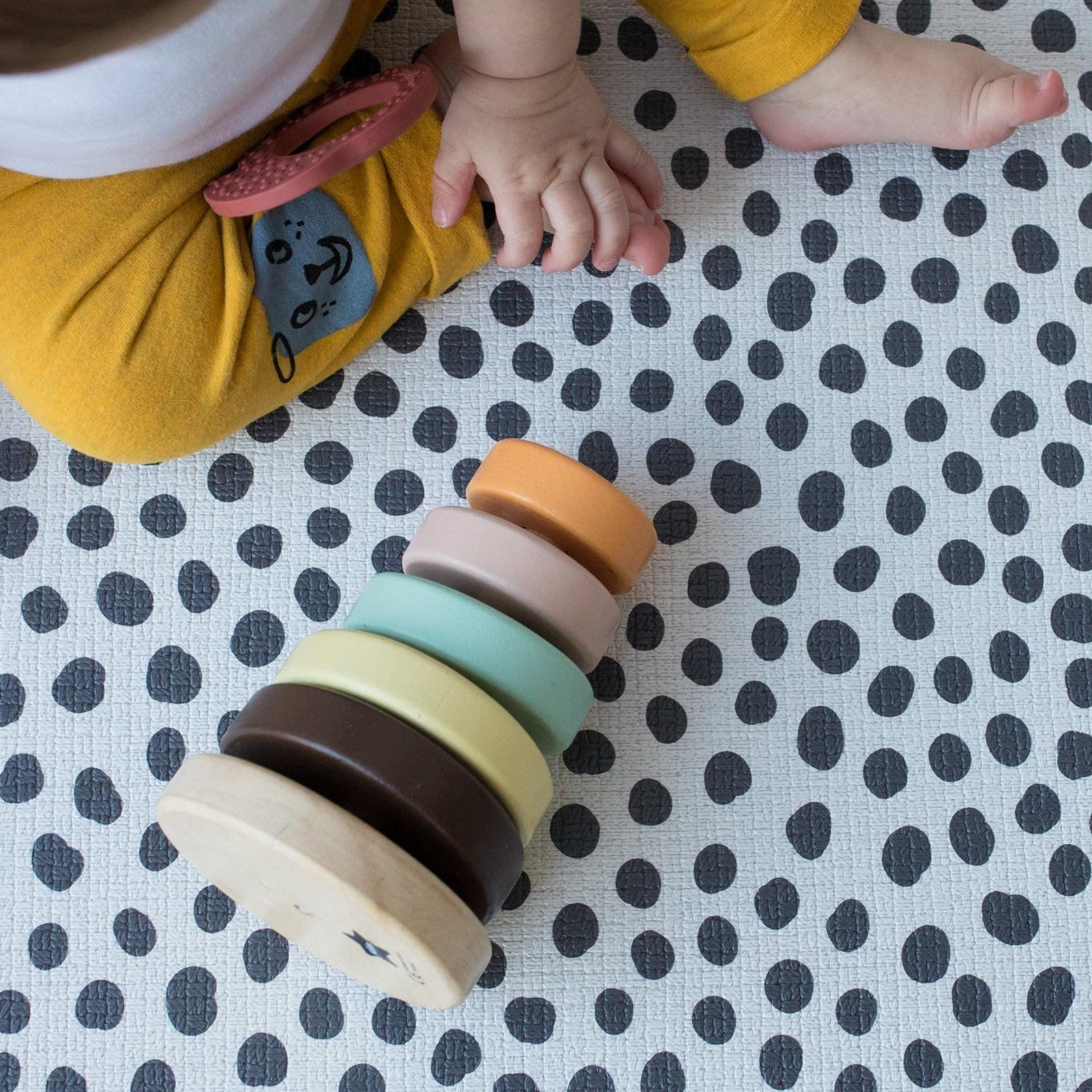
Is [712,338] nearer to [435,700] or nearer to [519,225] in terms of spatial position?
[519,225]

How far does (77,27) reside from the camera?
38cm

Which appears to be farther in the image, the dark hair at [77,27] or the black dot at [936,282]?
the black dot at [936,282]

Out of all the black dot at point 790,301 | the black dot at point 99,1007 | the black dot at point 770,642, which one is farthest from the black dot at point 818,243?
the black dot at point 99,1007

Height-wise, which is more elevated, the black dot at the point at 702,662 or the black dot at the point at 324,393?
the black dot at the point at 324,393

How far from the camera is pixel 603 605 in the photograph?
501 millimetres

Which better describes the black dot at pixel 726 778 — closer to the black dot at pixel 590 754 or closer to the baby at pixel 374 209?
the black dot at pixel 590 754

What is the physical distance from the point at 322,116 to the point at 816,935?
51 centimetres

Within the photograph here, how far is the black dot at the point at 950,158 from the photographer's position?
1.99 feet

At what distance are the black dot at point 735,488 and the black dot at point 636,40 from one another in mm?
253

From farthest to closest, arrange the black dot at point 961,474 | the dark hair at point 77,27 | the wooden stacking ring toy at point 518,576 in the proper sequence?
the black dot at point 961,474, the wooden stacking ring toy at point 518,576, the dark hair at point 77,27

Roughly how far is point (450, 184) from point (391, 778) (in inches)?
12.2

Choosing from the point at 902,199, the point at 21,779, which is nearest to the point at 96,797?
the point at 21,779

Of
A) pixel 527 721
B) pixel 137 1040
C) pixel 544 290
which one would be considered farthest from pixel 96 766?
pixel 544 290

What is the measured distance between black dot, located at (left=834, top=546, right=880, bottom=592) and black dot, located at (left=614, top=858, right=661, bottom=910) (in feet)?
0.63
